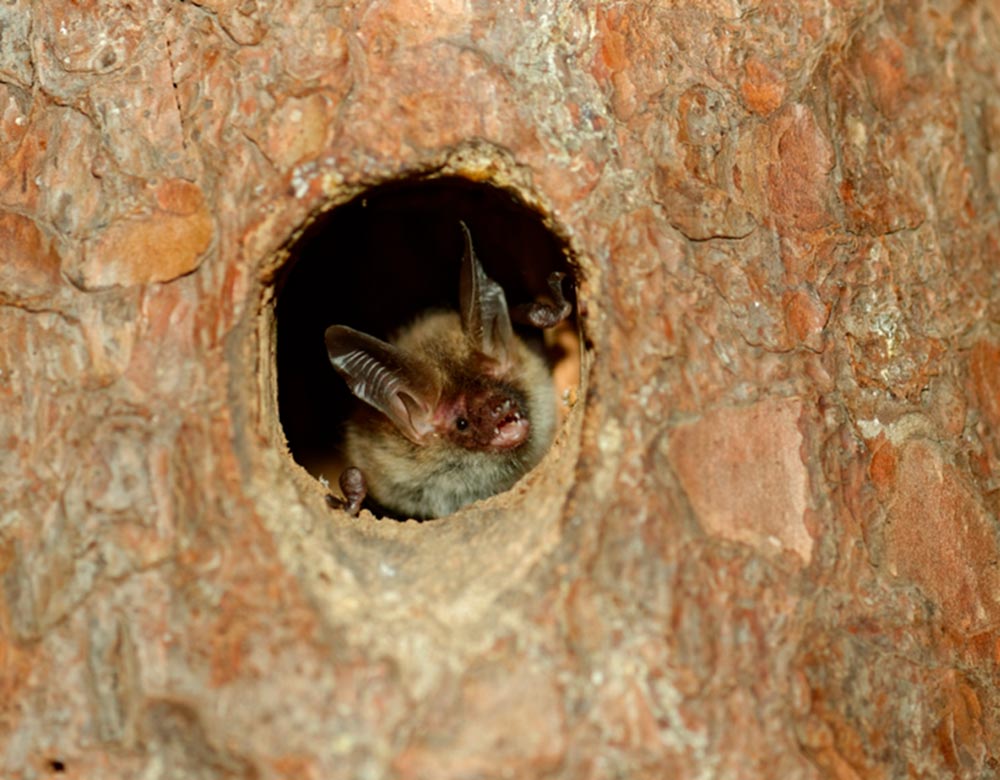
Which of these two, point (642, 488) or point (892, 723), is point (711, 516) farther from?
point (892, 723)

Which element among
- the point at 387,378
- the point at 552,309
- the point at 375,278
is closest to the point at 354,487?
the point at 387,378

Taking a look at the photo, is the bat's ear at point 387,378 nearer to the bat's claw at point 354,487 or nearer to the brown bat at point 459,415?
the brown bat at point 459,415

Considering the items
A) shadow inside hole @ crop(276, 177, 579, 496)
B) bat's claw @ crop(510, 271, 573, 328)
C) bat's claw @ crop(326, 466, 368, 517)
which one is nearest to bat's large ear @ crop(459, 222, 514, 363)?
bat's claw @ crop(510, 271, 573, 328)

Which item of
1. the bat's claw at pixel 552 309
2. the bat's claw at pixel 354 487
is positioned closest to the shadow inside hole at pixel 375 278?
the bat's claw at pixel 552 309

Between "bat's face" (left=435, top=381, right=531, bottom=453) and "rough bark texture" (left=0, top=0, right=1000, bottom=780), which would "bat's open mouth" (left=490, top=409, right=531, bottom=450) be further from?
"rough bark texture" (left=0, top=0, right=1000, bottom=780)

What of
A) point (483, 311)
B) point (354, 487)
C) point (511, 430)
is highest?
point (483, 311)

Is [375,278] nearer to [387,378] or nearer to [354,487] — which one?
[387,378]
